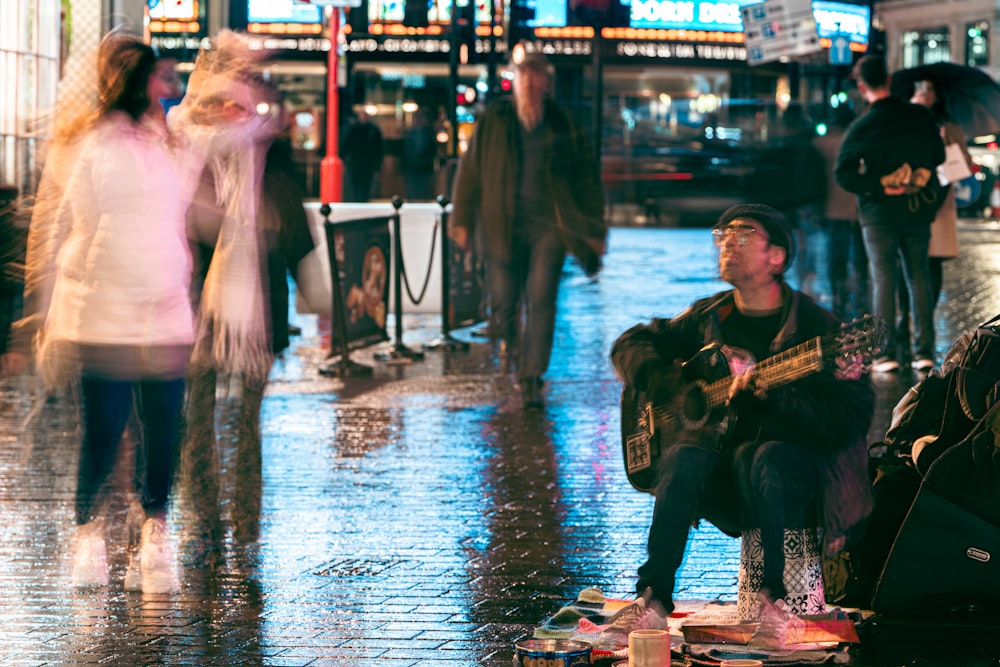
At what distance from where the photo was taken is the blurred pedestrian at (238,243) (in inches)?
250

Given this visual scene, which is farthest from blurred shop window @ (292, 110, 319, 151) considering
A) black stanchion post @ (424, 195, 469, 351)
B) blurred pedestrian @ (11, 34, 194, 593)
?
blurred pedestrian @ (11, 34, 194, 593)

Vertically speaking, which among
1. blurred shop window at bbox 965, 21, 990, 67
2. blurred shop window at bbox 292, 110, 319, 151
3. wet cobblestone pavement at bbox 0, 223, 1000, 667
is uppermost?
blurred shop window at bbox 965, 21, 990, 67

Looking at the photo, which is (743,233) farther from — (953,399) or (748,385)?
(953,399)

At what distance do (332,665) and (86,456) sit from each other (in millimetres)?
1482

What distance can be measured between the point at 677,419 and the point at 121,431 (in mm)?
2047

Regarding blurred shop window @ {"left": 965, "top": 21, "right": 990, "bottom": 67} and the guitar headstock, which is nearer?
the guitar headstock

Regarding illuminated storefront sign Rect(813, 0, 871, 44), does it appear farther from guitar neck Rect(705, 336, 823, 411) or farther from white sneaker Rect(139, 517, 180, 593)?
guitar neck Rect(705, 336, 823, 411)

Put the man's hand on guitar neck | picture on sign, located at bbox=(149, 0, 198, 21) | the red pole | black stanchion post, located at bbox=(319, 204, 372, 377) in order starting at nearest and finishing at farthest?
1. the man's hand on guitar neck
2. black stanchion post, located at bbox=(319, 204, 372, 377)
3. the red pole
4. picture on sign, located at bbox=(149, 0, 198, 21)

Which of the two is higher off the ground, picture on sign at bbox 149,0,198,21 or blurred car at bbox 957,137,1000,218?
picture on sign at bbox 149,0,198,21

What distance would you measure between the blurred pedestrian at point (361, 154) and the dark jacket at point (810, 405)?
20.5 meters

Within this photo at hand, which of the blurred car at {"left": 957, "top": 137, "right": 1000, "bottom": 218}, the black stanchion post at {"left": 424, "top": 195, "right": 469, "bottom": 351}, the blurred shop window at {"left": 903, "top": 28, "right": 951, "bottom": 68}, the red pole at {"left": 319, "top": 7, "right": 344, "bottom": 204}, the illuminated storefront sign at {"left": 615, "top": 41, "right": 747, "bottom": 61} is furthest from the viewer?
the blurred shop window at {"left": 903, "top": 28, "right": 951, "bottom": 68}

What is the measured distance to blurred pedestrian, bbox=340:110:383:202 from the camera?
25469 millimetres

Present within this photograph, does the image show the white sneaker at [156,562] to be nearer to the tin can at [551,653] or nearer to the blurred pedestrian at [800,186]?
the tin can at [551,653]

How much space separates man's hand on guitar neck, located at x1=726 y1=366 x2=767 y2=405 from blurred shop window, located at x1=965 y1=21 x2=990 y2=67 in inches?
1996
